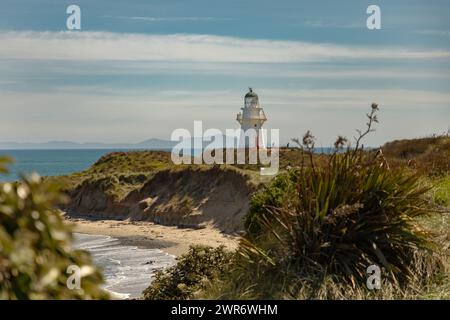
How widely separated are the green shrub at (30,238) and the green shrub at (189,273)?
21.7 ft

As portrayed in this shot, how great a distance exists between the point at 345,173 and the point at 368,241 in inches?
33.8

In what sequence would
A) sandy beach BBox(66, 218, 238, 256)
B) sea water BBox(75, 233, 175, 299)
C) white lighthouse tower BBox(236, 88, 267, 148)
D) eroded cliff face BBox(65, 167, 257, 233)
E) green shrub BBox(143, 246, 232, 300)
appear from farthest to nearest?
white lighthouse tower BBox(236, 88, 267, 148)
eroded cliff face BBox(65, 167, 257, 233)
sandy beach BBox(66, 218, 238, 256)
sea water BBox(75, 233, 175, 299)
green shrub BBox(143, 246, 232, 300)

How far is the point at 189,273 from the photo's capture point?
11.0 meters

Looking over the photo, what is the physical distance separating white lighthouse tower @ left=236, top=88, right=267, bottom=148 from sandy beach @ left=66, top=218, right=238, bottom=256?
11.6 metres

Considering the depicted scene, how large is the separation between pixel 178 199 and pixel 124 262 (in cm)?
1299

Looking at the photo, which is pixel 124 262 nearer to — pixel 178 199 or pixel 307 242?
pixel 178 199

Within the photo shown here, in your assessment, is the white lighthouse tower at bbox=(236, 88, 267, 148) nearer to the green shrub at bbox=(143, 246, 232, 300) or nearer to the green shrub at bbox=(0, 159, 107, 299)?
the green shrub at bbox=(143, 246, 232, 300)

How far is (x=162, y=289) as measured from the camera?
10703 millimetres

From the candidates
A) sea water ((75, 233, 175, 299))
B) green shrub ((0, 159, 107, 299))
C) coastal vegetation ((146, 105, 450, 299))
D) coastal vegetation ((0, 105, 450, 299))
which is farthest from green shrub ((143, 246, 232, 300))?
sea water ((75, 233, 175, 299))

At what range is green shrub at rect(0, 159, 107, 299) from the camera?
369 centimetres

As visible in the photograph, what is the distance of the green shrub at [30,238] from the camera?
12.1ft

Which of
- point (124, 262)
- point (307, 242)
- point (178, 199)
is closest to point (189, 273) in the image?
point (307, 242)

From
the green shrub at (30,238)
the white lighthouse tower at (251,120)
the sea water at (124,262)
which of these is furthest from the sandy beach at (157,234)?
the green shrub at (30,238)

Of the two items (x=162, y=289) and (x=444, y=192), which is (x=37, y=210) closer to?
(x=162, y=289)
